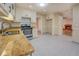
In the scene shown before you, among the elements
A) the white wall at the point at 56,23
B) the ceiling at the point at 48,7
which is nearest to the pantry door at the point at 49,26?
the white wall at the point at 56,23

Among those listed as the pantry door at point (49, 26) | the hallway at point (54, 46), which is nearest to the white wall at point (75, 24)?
the hallway at point (54, 46)

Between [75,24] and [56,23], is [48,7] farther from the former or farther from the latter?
[75,24]

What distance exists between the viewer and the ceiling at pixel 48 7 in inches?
51.3

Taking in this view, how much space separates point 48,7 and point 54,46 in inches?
20.3

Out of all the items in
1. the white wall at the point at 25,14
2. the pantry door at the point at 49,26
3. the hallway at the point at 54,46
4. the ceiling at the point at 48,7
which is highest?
the ceiling at the point at 48,7

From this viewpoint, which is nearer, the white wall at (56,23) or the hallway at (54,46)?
the hallway at (54,46)

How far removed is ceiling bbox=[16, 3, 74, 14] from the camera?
1.30 metres

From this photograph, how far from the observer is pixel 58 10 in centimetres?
145

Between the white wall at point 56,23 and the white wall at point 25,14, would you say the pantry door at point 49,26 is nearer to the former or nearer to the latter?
the white wall at point 56,23

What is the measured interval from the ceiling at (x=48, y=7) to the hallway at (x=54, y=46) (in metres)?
0.35

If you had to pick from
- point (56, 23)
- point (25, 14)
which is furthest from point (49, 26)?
point (25, 14)

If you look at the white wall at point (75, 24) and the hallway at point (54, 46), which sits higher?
the white wall at point (75, 24)

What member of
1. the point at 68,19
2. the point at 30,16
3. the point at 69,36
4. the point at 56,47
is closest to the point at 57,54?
the point at 56,47

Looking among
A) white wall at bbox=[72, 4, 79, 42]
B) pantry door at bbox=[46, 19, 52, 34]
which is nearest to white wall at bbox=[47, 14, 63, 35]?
pantry door at bbox=[46, 19, 52, 34]
